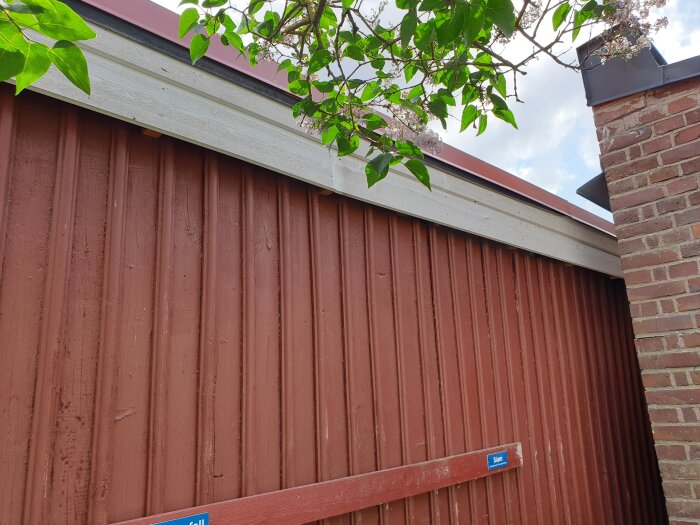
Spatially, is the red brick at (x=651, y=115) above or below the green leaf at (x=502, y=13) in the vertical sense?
above

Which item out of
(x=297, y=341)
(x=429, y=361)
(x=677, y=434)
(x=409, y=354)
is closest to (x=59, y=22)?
(x=297, y=341)

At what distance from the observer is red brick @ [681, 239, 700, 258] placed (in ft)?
8.62

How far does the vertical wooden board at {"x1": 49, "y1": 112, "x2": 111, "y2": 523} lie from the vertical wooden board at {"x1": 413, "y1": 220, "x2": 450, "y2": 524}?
1.47 m

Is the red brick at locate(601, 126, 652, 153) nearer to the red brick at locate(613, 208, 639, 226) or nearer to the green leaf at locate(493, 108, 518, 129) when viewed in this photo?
the red brick at locate(613, 208, 639, 226)

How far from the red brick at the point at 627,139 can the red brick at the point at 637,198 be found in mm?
281

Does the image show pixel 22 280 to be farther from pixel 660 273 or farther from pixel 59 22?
pixel 660 273

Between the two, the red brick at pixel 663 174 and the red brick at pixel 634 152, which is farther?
the red brick at pixel 634 152

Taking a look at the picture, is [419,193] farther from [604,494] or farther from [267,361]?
[604,494]

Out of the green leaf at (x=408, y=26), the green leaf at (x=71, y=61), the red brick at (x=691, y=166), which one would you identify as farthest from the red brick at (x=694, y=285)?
the green leaf at (x=71, y=61)

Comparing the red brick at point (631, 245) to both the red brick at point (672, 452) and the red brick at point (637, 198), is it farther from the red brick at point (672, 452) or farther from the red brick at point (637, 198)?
the red brick at point (672, 452)

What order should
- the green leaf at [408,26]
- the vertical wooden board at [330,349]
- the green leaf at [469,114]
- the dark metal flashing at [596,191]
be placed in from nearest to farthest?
1. the green leaf at [408,26]
2. the green leaf at [469,114]
3. the vertical wooden board at [330,349]
4. the dark metal flashing at [596,191]

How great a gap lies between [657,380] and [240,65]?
250cm

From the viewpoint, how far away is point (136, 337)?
5.24 feet

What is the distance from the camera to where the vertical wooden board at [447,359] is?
98.5 inches
